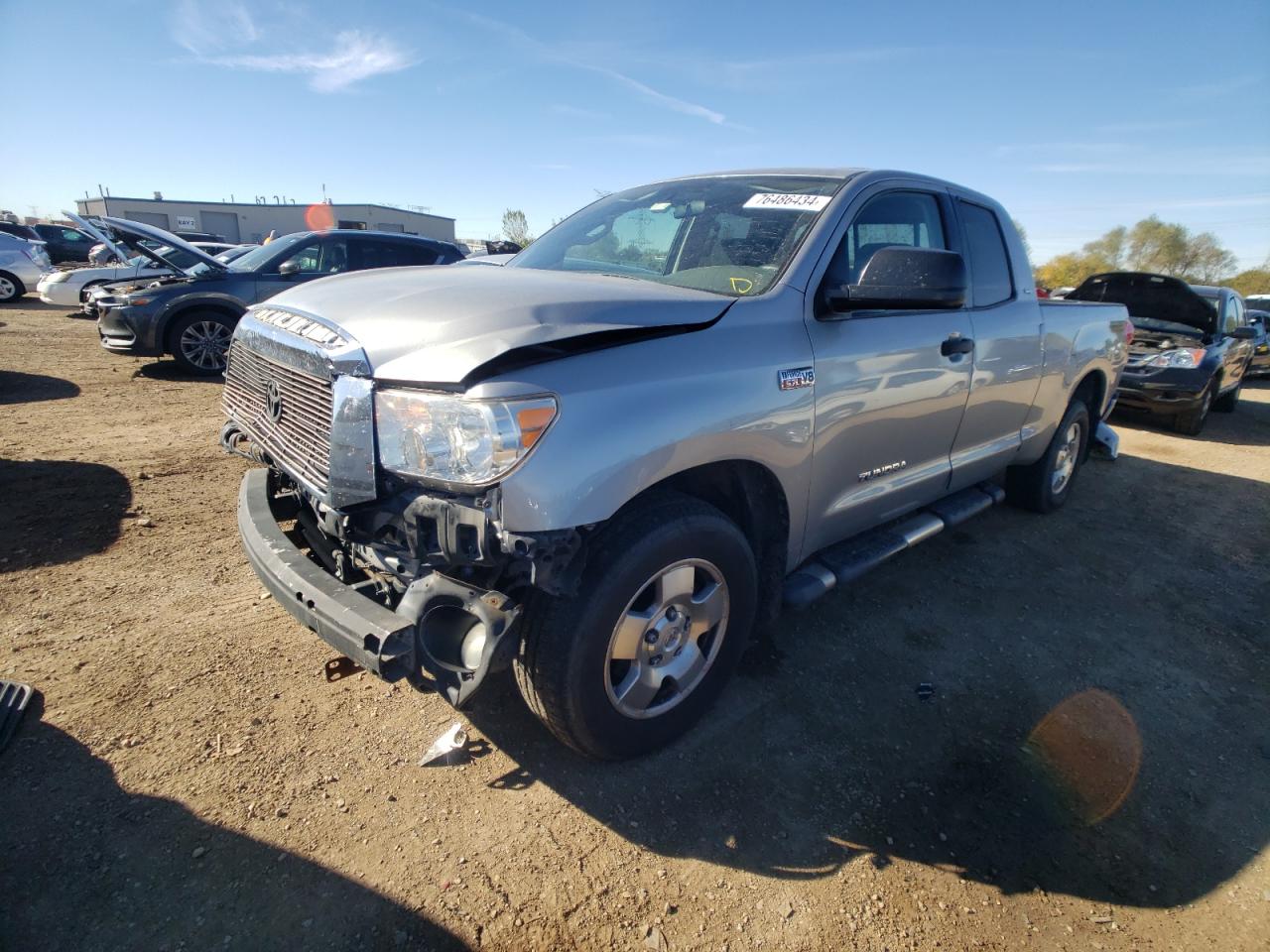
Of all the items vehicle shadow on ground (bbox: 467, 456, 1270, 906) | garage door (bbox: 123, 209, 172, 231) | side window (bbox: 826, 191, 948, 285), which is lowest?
vehicle shadow on ground (bbox: 467, 456, 1270, 906)

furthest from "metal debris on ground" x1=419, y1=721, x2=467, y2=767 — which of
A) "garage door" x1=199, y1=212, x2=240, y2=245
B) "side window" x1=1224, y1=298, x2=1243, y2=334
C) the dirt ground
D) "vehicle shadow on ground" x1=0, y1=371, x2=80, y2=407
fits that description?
"garage door" x1=199, y1=212, x2=240, y2=245

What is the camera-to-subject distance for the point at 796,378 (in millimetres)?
2400

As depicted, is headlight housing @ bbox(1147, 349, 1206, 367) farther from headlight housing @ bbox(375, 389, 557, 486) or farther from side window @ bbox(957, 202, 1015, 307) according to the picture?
headlight housing @ bbox(375, 389, 557, 486)

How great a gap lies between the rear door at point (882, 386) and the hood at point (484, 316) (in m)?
0.60

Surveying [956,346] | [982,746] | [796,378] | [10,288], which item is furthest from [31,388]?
[10,288]

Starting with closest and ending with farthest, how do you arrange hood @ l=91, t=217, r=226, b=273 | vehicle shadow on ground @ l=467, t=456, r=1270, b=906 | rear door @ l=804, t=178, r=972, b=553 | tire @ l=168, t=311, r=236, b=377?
vehicle shadow on ground @ l=467, t=456, r=1270, b=906
rear door @ l=804, t=178, r=972, b=553
hood @ l=91, t=217, r=226, b=273
tire @ l=168, t=311, r=236, b=377

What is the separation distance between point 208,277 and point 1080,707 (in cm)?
925

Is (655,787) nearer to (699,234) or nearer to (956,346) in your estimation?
(699,234)

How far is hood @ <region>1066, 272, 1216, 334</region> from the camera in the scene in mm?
8969

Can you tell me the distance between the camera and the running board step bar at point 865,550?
9.11 ft

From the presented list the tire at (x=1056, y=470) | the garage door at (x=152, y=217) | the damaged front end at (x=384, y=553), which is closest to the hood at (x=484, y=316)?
the damaged front end at (x=384, y=553)

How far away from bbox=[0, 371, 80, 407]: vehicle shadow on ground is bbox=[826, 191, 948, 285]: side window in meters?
7.79

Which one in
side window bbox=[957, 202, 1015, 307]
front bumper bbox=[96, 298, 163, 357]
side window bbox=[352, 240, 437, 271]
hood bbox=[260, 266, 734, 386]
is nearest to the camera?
hood bbox=[260, 266, 734, 386]

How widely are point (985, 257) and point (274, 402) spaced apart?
3721 millimetres
